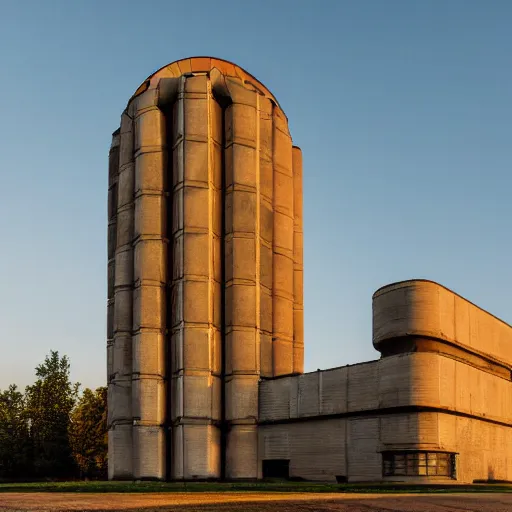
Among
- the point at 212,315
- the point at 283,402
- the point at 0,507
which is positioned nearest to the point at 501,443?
the point at 283,402

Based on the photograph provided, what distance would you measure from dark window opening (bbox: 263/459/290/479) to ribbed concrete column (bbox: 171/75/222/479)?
11.9 feet

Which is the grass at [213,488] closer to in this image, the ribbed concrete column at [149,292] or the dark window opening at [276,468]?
the dark window opening at [276,468]

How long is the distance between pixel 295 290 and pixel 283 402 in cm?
1623

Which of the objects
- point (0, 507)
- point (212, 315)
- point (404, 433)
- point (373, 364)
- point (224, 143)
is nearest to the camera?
point (0, 507)

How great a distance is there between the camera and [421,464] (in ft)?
161

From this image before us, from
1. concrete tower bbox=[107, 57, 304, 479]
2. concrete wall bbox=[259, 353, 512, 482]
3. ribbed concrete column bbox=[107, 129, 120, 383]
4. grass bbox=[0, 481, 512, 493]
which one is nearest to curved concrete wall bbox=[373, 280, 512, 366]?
concrete wall bbox=[259, 353, 512, 482]

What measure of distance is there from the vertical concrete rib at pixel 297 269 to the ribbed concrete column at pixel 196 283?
1129 centimetres

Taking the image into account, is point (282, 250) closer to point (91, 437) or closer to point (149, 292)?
point (149, 292)

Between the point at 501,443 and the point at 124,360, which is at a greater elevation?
the point at 124,360

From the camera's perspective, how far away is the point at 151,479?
59281 millimetres

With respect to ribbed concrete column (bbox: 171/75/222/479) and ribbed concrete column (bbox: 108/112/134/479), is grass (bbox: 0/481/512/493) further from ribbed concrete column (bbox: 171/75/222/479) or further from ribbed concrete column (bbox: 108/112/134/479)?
ribbed concrete column (bbox: 108/112/134/479)

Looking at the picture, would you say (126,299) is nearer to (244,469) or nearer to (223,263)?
(223,263)

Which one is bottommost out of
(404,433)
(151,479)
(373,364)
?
(151,479)

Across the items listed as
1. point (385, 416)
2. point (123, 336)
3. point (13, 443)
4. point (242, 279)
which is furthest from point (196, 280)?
point (13, 443)
